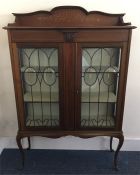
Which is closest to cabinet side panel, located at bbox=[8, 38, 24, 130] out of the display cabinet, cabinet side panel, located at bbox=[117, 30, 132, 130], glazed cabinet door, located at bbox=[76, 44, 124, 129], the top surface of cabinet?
the display cabinet

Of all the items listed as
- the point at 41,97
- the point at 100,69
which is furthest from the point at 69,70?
the point at 41,97

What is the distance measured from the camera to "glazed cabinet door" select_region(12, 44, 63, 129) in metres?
1.61

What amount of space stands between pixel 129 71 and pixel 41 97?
2.75 ft

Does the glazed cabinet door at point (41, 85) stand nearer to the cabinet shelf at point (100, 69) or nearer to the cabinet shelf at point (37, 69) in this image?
the cabinet shelf at point (37, 69)

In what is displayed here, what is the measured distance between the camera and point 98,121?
6.03 ft

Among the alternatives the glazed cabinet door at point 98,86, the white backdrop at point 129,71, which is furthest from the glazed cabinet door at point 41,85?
the white backdrop at point 129,71

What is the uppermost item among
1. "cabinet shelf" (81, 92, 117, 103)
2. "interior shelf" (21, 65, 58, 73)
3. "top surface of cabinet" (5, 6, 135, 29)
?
"top surface of cabinet" (5, 6, 135, 29)

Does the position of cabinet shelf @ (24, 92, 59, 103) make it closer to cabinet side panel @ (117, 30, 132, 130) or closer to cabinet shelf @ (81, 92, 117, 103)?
cabinet shelf @ (81, 92, 117, 103)

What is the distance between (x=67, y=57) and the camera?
156 centimetres

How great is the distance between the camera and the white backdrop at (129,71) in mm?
1722

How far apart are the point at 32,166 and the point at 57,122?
552mm

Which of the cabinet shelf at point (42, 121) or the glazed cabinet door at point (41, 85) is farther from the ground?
the glazed cabinet door at point (41, 85)

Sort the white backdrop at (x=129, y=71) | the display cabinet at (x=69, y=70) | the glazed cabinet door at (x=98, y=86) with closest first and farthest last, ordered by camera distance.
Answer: the display cabinet at (x=69, y=70), the glazed cabinet door at (x=98, y=86), the white backdrop at (x=129, y=71)

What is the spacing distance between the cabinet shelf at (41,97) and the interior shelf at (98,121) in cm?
31
